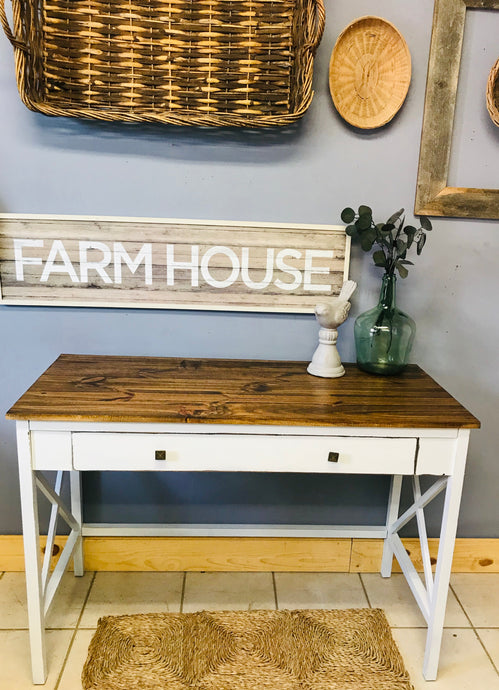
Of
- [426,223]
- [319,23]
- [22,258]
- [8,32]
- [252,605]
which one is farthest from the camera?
[252,605]

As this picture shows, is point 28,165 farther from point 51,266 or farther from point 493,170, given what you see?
point 493,170

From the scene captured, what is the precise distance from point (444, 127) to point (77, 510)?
1864mm

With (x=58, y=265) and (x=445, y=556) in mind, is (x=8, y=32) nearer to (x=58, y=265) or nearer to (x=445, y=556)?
(x=58, y=265)

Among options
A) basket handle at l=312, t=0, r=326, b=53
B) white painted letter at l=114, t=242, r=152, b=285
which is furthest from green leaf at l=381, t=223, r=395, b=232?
white painted letter at l=114, t=242, r=152, b=285

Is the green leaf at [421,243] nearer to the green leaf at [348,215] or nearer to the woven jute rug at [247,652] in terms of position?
the green leaf at [348,215]

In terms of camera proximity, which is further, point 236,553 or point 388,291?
point 236,553

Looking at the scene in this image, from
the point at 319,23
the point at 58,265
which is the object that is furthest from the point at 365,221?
the point at 58,265

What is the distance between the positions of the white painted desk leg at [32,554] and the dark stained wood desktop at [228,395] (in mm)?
115

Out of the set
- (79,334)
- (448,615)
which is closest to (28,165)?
(79,334)

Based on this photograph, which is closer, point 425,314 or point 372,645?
point 372,645

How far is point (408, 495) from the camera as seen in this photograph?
2.26 meters

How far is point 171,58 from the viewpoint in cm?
179

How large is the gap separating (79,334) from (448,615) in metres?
1.66

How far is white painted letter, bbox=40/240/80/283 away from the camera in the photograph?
1.97m
